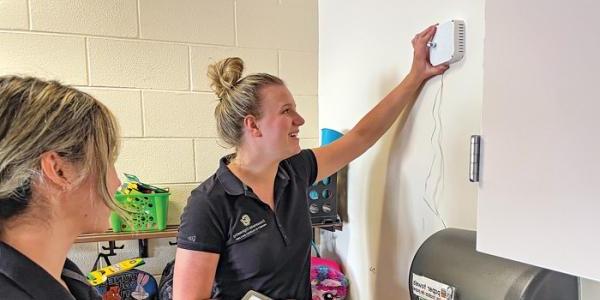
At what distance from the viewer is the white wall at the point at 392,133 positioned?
3.28 ft

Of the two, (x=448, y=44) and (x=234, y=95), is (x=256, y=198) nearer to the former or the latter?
(x=234, y=95)

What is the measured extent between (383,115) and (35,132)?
3.05 feet

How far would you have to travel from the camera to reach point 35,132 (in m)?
0.63

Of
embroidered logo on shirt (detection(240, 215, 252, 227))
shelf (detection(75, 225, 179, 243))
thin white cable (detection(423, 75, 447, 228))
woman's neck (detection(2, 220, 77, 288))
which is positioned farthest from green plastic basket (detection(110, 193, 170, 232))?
thin white cable (detection(423, 75, 447, 228))

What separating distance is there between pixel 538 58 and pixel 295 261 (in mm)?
865

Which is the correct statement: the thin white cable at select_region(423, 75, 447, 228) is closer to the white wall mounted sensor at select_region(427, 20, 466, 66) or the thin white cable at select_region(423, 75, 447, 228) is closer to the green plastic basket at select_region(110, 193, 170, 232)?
the white wall mounted sensor at select_region(427, 20, 466, 66)

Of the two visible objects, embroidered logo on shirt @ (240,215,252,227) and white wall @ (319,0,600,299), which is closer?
white wall @ (319,0,600,299)

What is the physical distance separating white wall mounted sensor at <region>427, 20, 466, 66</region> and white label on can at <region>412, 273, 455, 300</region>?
0.54 m

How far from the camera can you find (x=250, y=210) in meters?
1.16

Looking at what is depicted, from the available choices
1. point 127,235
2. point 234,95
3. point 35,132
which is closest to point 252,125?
point 234,95

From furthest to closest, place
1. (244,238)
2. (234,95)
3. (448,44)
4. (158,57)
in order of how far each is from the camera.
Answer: (158,57) → (234,95) → (244,238) → (448,44)

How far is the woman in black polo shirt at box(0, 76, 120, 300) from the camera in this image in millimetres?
628

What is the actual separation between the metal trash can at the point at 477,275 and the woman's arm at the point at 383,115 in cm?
44

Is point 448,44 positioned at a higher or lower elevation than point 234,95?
higher
